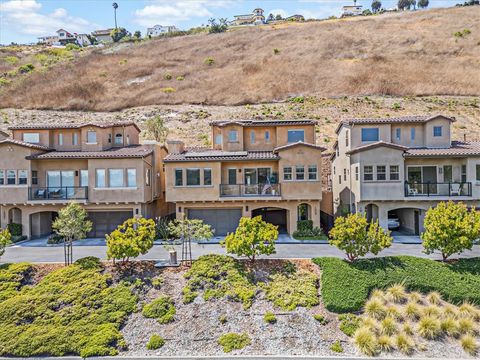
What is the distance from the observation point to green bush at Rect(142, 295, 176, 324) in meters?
15.9

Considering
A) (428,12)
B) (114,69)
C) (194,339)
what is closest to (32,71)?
(114,69)

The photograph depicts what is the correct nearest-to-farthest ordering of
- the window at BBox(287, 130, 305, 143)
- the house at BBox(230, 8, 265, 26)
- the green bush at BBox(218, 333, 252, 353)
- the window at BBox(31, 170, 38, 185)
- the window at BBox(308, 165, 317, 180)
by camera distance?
the green bush at BBox(218, 333, 252, 353) < the window at BBox(308, 165, 317, 180) < the window at BBox(31, 170, 38, 185) < the window at BBox(287, 130, 305, 143) < the house at BBox(230, 8, 265, 26)

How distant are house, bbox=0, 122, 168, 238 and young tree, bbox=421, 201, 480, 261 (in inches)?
789

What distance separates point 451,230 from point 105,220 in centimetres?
2504

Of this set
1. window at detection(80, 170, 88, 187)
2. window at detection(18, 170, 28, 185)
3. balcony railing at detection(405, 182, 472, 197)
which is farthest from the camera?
window at detection(80, 170, 88, 187)

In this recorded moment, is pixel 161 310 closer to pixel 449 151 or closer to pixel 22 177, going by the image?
pixel 22 177

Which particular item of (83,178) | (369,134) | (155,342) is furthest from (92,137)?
(369,134)

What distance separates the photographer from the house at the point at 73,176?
87.0 feet

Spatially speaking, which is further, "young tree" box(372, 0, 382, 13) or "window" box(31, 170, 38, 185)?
"young tree" box(372, 0, 382, 13)

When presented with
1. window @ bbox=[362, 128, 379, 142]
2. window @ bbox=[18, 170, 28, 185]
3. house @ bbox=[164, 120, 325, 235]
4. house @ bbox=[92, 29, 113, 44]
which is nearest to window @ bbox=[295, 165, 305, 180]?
house @ bbox=[164, 120, 325, 235]

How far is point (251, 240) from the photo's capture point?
1877 cm

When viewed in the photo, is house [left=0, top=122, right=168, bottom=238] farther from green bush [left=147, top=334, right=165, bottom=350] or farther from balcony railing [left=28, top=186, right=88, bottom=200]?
green bush [left=147, top=334, right=165, bottom=350]

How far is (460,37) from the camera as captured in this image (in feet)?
243

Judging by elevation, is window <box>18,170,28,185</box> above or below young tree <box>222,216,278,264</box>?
above
